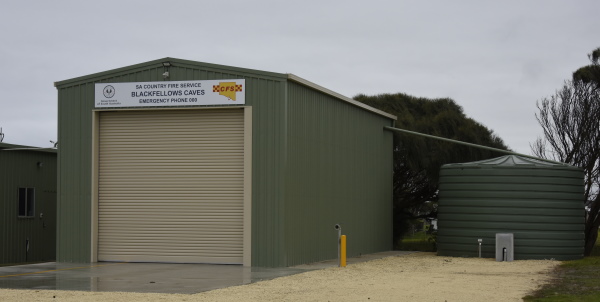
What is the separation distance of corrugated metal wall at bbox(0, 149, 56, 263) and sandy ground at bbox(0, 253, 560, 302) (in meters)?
12.1

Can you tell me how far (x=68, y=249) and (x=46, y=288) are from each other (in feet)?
20.8

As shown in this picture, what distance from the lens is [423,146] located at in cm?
3222

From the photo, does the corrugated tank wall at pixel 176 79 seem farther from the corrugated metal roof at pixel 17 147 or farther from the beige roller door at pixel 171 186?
the corrugated metal roof at pixel 17 147

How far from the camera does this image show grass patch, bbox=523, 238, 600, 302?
13.2 meters

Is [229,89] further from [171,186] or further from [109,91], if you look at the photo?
[109,91]

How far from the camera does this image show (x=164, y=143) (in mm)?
20594

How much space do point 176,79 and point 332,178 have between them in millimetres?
5222

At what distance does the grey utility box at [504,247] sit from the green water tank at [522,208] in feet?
1.73

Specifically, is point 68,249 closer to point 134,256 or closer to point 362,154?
point 134,256

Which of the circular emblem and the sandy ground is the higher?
the circular emblem

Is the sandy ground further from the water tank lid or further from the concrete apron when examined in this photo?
the water tank lid

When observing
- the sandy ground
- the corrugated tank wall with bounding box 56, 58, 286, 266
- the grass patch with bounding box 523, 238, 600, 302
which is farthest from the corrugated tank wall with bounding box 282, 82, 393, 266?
the grass patch with bounding box 523, 238, 600, 302

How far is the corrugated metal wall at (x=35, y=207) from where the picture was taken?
26.3 meters

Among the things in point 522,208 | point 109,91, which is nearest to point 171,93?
point 109,91
